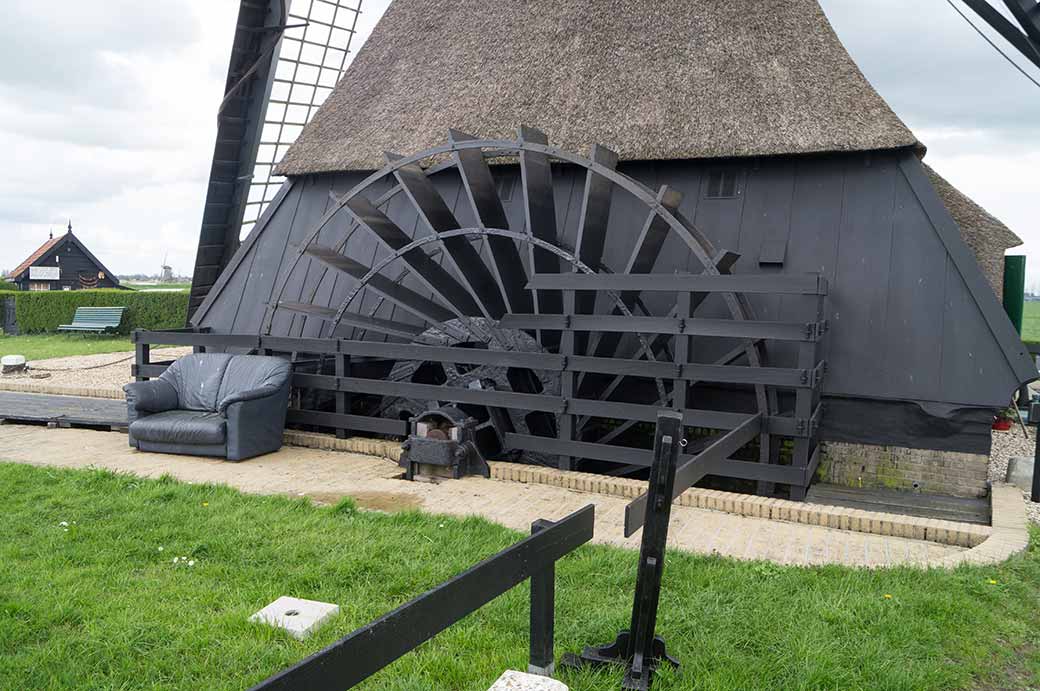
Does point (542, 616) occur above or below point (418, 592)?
above

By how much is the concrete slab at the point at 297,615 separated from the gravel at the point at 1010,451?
13.2 feet

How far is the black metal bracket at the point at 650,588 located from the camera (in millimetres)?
2455

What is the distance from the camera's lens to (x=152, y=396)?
249 inches

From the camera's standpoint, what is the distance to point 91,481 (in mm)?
5004

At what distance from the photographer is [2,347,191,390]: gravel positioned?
9.83 m

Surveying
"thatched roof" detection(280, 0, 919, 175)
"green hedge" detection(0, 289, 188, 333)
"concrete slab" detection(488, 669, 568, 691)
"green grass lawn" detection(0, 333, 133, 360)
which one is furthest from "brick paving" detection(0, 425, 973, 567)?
"green hedge" detection(0, 289, 188, 333)

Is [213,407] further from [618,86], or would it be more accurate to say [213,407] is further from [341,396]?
[618,86]

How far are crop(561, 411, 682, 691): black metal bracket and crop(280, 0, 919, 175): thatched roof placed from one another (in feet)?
13.8

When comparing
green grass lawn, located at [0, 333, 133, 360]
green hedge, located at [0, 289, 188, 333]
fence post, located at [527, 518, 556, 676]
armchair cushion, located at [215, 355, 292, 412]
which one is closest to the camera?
fence post, located at [527, 518, 556, 676]

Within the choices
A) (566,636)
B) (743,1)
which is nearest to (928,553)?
(566,636)

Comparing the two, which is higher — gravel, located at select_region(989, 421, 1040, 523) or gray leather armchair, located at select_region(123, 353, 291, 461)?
gray leather armchair, located at select_region(123, 353, 291, 461)

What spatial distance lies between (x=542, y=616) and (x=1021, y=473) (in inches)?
181

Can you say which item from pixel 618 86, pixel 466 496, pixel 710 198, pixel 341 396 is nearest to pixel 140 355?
pixel 341 396

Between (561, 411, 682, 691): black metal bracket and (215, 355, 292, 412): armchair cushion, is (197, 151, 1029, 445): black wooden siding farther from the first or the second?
(561, 411, 682, 691): black metal bracket
